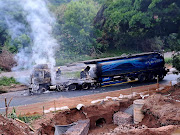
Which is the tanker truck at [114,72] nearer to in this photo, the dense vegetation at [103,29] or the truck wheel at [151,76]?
the truck wheel at [151,76]

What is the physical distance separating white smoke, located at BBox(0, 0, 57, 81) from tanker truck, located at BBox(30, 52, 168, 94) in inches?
201

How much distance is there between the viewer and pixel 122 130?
480 inches

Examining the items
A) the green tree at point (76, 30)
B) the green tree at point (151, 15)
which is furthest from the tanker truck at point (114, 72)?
the green tree at point (76, 30)

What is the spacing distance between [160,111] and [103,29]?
25928mm

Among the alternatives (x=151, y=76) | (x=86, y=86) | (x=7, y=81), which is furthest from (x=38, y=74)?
(x=151, y=76)

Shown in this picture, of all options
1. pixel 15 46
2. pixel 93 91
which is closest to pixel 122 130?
pixel 93 91


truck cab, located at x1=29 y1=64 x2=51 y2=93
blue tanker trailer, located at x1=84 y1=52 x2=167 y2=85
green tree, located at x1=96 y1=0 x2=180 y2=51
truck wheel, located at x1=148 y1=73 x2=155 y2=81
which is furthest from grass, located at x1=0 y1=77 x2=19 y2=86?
truck wheel, located at x1=148 y1=73 x2=155 y2=81

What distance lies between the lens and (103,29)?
3916 centimetres

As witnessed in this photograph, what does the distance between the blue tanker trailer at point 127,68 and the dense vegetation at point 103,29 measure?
319 centimetres

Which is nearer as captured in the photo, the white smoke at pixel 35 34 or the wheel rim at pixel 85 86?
the wheel rim at pixel 85 86

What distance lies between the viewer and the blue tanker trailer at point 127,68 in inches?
889

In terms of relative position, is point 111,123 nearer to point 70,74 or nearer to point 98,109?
point 98,109

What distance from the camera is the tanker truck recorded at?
2216 cm

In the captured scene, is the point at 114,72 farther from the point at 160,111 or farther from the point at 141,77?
the point at 160,111
